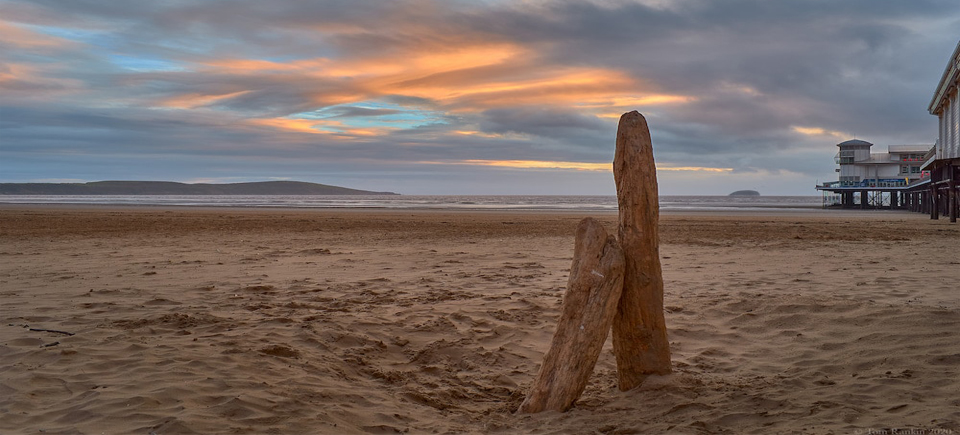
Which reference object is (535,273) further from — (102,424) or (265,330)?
(102,424)

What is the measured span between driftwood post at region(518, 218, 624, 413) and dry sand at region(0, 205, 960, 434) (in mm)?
211

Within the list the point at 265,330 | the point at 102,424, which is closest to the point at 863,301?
the point at 265,330

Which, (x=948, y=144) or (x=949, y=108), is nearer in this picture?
(x=949, y=108)

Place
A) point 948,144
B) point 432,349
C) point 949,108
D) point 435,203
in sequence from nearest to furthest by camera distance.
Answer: point 432,349 < point 949,108 < point 948,144 < point 435,203

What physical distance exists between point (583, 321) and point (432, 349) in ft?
7.58

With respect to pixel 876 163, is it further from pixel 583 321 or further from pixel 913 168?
pixel 583 321

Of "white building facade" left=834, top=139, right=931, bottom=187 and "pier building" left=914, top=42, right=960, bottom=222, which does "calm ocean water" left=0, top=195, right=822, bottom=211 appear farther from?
"pier building" left=914, top=42, right=960, bottom=222

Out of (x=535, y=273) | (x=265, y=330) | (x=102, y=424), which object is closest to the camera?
(x=102, y=424)

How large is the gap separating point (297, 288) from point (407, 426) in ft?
17.5

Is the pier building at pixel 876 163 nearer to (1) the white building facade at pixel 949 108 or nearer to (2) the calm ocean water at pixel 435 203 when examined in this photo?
(2) the calm ocean water at pixel 435 203

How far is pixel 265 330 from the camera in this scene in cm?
706

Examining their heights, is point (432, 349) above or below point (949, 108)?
below

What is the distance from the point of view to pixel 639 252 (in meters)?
5.45

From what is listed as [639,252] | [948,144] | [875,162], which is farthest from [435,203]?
[639,252]
